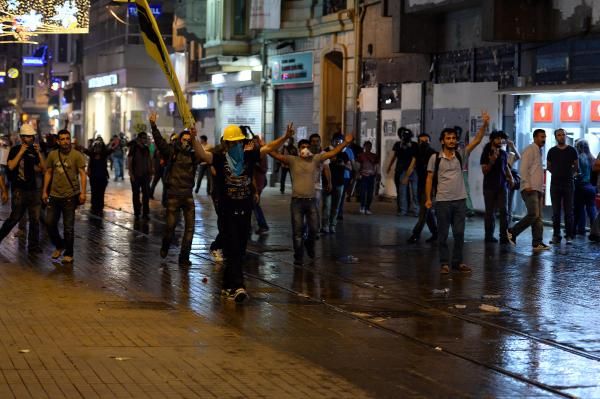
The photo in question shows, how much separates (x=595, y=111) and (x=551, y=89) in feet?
3.14

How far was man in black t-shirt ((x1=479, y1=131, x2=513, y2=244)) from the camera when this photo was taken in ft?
60.7

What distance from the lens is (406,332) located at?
1065 centimetres

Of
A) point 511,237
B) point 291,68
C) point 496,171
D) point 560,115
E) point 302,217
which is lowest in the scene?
point 511,237

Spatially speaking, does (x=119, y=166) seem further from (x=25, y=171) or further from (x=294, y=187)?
(x=294, y=187)

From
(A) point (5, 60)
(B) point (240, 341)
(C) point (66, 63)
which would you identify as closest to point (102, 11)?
(C) point (66, 63)

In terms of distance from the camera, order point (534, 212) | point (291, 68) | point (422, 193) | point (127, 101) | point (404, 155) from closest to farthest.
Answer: point (534, 212), point (422, 193), point (404, 155), point (291, 68), point (127, 101)

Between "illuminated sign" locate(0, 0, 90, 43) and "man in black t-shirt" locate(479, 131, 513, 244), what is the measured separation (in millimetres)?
19635

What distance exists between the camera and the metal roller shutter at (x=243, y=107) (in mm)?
40228

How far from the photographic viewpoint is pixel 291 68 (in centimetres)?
3656

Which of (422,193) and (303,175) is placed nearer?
(303,175)

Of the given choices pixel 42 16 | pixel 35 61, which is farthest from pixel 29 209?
pixel 35 61

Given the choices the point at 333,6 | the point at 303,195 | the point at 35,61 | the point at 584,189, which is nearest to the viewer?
the point at 303,195

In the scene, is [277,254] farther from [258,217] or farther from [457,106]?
[457,106]

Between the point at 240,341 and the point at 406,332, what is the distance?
1625 millimetres
